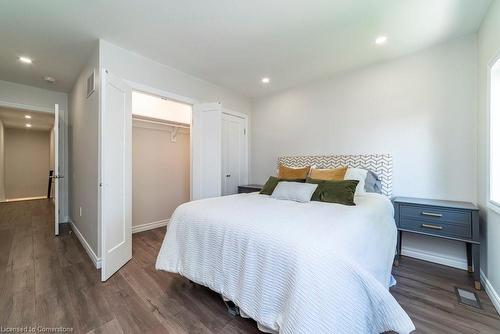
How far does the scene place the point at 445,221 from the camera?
2.07m

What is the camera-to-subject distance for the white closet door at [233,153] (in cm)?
391

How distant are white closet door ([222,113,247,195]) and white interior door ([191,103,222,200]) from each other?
0.54 meters

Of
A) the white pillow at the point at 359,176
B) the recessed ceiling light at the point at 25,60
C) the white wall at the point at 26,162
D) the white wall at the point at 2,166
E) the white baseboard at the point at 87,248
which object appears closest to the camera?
the white baseboard at the point at 87,248

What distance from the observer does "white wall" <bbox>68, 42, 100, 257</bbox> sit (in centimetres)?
242

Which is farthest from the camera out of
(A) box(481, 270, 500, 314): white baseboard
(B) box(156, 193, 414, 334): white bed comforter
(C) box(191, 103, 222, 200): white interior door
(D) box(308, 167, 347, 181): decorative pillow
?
(C) box(191, 103, 222, 200): white interior door

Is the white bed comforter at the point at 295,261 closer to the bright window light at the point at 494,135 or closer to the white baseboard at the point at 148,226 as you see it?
the bright window light at the point at 494,135

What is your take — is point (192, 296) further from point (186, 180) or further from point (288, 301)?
point (186, 180)

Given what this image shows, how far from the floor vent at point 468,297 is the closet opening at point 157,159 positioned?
388 centimetres

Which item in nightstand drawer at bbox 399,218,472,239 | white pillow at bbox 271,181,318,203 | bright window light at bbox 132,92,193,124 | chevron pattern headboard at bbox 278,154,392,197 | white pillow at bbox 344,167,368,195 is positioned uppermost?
bright window light at bbox 132,92,193,124

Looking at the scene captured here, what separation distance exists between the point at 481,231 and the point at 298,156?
2308 mm

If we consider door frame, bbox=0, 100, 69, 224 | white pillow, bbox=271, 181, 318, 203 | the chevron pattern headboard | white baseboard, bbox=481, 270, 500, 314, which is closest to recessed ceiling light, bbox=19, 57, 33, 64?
door frame, bbox=0, 100, 69, 224

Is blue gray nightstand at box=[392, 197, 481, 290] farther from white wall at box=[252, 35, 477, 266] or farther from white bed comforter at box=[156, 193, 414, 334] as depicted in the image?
white bed comforter at box=[156, 193, 414, 334]

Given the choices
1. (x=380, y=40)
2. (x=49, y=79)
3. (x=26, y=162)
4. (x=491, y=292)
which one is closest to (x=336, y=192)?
(x=491, y=292)

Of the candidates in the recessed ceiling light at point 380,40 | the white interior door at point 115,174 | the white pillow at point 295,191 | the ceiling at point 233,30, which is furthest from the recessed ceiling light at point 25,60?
the recessed ceiling light at point 380,40
